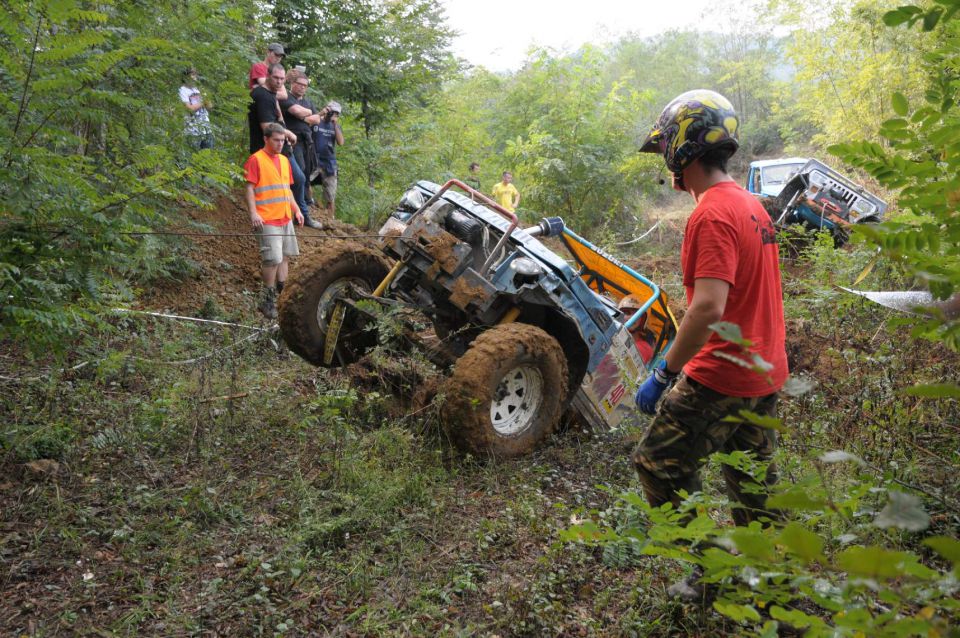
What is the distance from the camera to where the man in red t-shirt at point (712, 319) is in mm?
2891

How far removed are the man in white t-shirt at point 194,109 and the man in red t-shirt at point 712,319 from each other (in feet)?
14.4

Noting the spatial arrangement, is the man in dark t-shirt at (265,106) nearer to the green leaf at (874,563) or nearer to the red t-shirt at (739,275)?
the red t-shirt at (739,275)

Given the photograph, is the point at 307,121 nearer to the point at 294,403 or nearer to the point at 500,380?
the point at 294,403

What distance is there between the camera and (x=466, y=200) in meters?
5.88

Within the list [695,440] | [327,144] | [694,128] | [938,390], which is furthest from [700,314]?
[327,144]

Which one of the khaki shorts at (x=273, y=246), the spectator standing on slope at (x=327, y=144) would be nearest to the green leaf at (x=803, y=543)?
the khaki shorts at (x=273, y=246)

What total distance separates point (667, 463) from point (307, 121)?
327 inches

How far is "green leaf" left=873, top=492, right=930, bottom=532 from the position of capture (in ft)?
3.57

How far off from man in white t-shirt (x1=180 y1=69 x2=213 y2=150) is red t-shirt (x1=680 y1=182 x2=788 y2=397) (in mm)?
4565

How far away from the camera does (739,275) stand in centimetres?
300

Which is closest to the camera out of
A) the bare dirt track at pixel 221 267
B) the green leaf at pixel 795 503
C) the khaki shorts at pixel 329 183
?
the green leaf at pixel 795 503

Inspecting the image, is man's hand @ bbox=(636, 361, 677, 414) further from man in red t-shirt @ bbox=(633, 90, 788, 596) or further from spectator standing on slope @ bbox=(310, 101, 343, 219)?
spectator standing on slope @ bbox=(310, 101, 343, 219)

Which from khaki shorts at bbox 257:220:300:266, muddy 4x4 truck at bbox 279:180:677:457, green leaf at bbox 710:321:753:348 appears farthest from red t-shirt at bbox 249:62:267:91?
green leaf at bbox 710:321:753:348

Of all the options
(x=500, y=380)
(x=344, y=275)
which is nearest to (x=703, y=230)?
(x=500, y=380)
